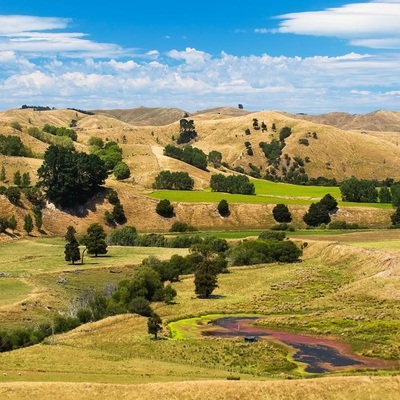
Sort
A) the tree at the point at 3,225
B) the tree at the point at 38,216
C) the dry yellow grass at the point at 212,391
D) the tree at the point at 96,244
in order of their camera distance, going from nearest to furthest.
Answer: the dry yellow grass at the point at 212,391
the tree at the point at 96,244
the tree at the point at 3,225
the tree at the point at 38,216

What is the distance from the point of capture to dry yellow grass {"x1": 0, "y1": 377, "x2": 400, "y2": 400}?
48344mm

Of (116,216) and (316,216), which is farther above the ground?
(116,216)

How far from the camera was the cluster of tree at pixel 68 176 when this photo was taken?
547 feet

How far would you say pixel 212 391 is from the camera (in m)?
49.1

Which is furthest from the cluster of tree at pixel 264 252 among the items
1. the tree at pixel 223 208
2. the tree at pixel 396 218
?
the tree at pixel 396 218

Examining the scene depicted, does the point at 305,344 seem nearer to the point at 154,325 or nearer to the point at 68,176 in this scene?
the point at 154,325

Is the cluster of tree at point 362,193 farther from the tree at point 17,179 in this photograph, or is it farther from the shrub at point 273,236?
the tree at point 17,179

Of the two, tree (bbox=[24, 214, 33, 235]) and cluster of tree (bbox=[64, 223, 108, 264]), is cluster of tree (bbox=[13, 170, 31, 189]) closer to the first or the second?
A: tree (bbox=[24, 214, 33, 235])

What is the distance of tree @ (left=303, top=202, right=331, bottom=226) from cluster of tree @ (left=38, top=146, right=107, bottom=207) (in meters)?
53.7

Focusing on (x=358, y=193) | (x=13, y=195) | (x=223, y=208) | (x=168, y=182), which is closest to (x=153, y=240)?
(x=223, y=208)

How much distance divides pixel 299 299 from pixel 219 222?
76074 millimetres

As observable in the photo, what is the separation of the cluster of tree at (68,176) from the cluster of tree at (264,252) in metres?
54.6

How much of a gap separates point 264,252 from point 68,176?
61.0m

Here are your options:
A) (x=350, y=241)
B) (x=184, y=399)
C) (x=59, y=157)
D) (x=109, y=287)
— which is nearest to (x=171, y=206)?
(x=59, y=157)
